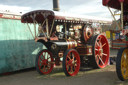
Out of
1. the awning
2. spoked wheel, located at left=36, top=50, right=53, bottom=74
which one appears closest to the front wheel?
spoked wheel, located at left=36, top=50, right=53, bottom=74

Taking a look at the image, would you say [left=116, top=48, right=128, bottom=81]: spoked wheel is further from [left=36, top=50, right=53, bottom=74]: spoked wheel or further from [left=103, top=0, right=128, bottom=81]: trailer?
[left=36, top=50, right=53, bottom=74]: spoked wheel

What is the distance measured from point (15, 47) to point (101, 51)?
14.0 feet

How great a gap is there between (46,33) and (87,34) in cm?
227

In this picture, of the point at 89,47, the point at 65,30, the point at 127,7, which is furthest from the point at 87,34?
the point at 127,7

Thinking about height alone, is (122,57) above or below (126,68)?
above

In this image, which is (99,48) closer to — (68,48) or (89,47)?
(89,47)

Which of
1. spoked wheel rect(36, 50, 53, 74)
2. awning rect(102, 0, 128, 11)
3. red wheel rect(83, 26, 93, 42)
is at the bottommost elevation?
spoked wheel rect(36, 50, 53, 74)

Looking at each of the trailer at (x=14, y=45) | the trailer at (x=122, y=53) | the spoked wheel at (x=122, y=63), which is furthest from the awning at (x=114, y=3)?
the trailer at (x=14, y=45)

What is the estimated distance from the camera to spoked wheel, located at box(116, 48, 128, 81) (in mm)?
5141

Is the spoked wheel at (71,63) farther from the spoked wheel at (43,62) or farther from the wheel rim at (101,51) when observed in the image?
the wheel rim at (101,51)

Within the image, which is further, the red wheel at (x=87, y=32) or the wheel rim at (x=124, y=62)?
the red wheel at (x=87, y=32)

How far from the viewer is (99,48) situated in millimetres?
8617

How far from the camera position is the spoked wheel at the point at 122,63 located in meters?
5.14

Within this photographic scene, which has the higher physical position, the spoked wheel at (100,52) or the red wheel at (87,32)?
the red wheel at (87,32)
